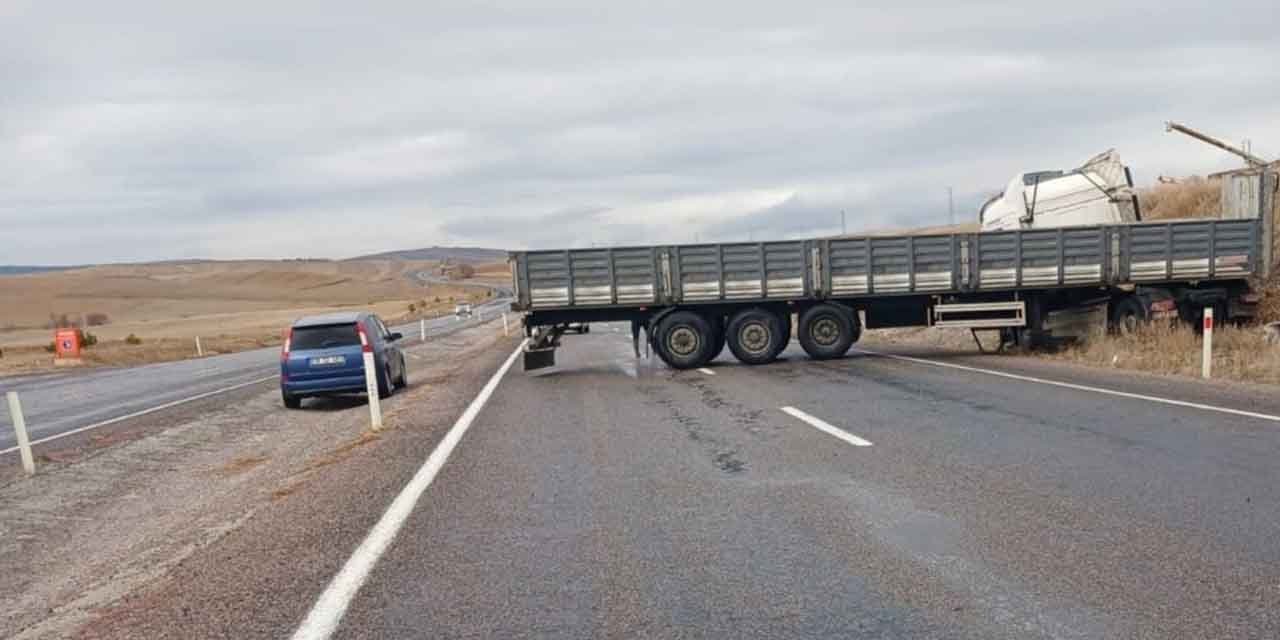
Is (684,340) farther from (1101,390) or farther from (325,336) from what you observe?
(1101,390)

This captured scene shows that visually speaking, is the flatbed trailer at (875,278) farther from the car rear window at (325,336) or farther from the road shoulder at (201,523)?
the road shoulder at (201,523)

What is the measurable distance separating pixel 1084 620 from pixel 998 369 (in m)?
12.3

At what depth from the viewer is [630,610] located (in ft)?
14.9

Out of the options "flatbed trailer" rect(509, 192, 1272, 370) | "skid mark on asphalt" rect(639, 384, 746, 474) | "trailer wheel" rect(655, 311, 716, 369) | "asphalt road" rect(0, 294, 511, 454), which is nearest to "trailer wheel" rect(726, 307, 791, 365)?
"flatbed trailer" rect(509, 192, 1272, 370)

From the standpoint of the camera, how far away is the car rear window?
1567 centimetres

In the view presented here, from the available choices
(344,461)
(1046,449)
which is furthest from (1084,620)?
(344,461)

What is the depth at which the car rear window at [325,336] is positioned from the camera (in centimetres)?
1567

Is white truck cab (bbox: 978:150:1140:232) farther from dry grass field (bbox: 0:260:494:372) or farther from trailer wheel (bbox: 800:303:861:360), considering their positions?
dry grass field (bbox: 0:260:494:372)

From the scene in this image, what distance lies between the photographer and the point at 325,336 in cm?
1580

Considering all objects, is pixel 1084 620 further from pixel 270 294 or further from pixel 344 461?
pixel 270 294

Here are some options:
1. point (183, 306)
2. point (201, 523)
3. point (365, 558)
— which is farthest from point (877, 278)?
point (183, 306)

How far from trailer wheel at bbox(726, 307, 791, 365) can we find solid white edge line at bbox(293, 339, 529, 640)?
30.9 ft

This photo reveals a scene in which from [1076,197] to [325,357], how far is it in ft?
48.7

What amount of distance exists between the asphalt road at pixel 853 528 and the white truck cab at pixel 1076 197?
360 inches
